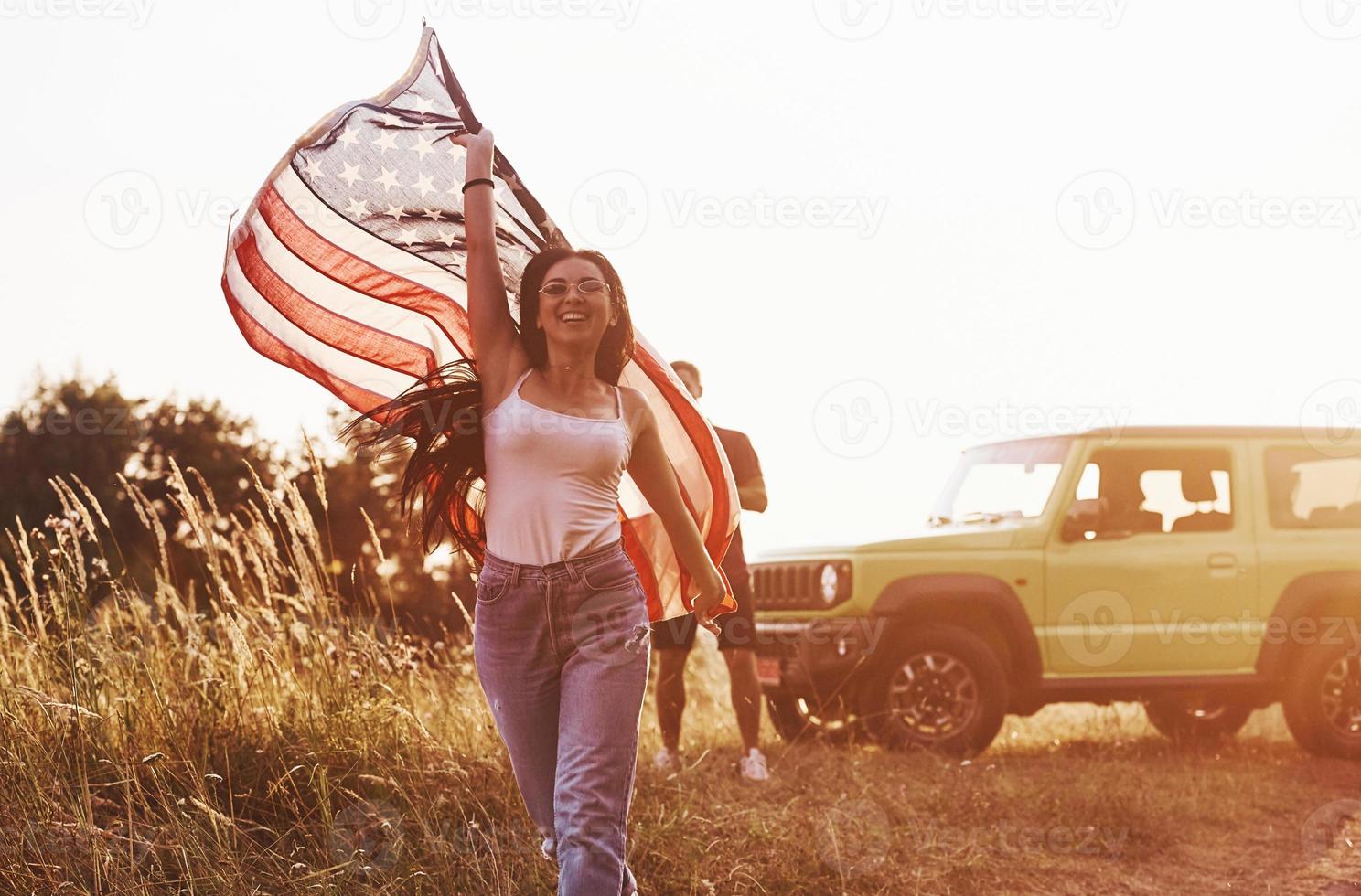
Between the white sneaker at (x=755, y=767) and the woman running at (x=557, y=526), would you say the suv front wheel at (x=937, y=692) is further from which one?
the woman running at (x=557, y=526)

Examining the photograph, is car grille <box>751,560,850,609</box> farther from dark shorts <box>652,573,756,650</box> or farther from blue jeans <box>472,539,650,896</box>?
blue jeans <box>472,539,650,896</box>

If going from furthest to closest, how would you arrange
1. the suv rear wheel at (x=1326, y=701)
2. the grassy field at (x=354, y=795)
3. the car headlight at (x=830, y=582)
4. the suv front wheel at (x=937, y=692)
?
the suv rear wheel at (x=1326, y=701), the car headlight at (x=830, y=582), the suv front wheel at (x=937, y=692), the grassy field at (x=354, y=795)

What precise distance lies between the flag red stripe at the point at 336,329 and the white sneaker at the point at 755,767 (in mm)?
3399

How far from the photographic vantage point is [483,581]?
3424mm

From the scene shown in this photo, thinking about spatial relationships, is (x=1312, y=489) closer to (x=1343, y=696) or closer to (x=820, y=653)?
(x=1343, y=696)

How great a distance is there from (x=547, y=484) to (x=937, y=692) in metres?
5.48

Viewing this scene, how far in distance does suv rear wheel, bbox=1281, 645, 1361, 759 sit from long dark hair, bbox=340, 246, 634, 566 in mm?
6786

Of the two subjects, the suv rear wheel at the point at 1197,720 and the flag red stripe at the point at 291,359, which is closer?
the flag red stripe at the point at 291,359

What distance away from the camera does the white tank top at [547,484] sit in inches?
133

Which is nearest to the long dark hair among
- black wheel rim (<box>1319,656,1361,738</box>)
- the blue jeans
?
the blue jeans

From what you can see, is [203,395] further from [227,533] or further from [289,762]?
[289,762]

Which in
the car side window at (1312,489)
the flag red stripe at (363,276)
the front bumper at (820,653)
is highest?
the flag red stripe at (363,276)

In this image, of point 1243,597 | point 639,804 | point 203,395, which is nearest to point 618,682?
point 639,804

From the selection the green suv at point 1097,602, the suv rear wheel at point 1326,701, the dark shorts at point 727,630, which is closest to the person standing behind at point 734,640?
the dark shorts at point 727,630
